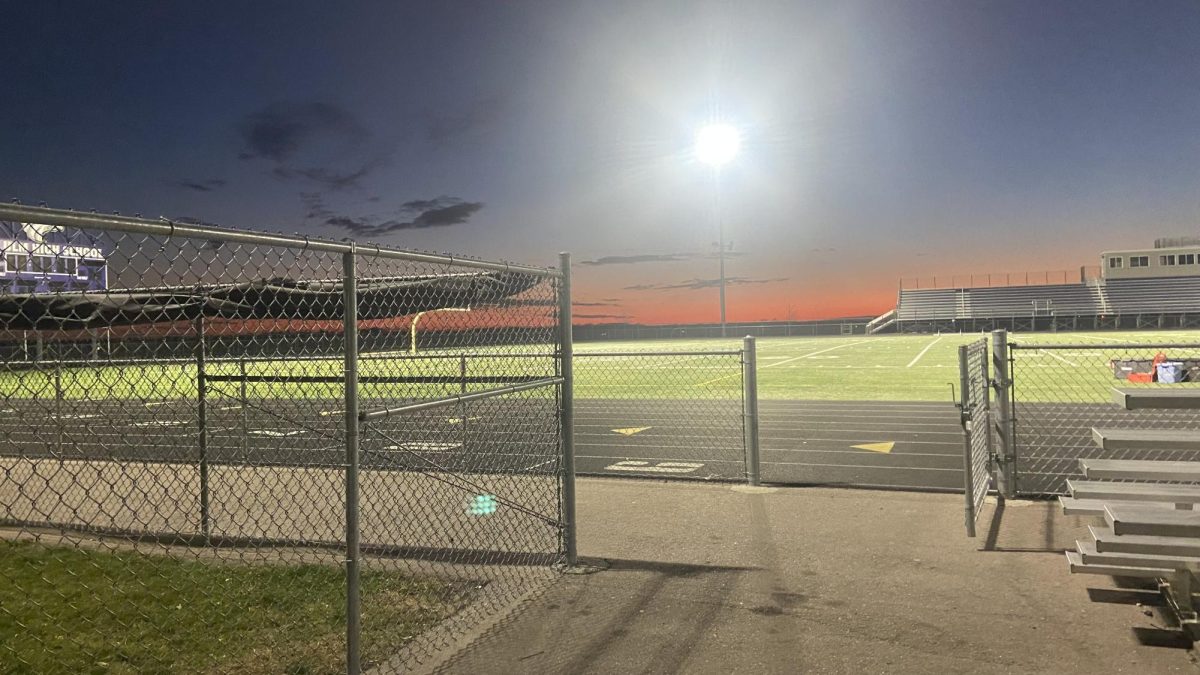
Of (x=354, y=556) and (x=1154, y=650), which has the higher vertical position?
(x=354, y=556)

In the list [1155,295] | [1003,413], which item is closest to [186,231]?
[1003,413]

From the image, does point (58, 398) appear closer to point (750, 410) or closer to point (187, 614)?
point (187, 614)

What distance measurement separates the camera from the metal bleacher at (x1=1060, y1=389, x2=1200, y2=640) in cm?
426

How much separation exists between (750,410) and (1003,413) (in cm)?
240

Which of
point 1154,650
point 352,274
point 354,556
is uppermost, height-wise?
point 352,274

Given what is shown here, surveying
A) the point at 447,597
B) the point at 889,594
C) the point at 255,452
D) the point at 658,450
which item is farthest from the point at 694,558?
the point at 255,452

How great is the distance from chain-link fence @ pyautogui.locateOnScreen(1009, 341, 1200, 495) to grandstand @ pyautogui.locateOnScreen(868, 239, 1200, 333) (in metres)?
60.4

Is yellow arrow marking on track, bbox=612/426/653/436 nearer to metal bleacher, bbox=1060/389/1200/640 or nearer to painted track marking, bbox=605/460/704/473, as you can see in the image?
painted track marking, bbox=605/460/704/473

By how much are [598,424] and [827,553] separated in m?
9.45

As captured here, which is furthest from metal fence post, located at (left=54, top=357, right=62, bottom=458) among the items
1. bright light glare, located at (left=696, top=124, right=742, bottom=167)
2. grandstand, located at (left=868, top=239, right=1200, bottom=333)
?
grandstand, located at (left=868, top=239, right=1200, bottom=333)

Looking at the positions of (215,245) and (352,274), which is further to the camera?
(352,274)

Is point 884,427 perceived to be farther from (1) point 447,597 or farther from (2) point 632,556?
(1) point 447,597

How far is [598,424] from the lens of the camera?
15148 mm

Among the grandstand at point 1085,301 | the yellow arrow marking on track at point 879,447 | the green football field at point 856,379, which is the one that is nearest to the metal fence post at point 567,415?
the yellow arrow marking on track at point 879,447
